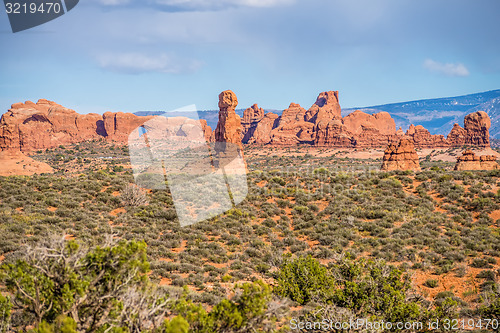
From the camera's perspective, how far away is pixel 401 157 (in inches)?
1850

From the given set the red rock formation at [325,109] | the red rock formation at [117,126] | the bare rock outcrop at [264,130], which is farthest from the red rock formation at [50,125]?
the red rock formation at [325,109]

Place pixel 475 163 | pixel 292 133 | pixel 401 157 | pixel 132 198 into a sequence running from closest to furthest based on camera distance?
pixel 132 198, pixel 475 163, pixel 401 157, pixel 292 133

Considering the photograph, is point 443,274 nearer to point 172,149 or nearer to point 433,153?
point 172,149

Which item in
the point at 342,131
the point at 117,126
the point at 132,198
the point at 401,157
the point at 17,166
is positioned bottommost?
the point at 401,157

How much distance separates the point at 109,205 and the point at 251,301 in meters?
16.8

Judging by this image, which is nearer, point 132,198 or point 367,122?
point 132,198

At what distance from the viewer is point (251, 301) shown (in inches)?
259

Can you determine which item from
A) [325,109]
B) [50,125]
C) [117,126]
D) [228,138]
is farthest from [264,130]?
[228,138]

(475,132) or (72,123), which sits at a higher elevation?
(72,123)

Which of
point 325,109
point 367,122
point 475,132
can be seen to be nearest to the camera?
point 475,132

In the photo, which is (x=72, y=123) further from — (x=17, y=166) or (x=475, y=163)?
(x=475, y=163)

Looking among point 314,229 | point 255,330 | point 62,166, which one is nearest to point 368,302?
point 255,330

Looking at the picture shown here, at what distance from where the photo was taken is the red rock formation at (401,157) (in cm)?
4662

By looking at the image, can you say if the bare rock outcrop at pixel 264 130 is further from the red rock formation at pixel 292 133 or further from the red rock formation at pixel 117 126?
the red rock formation at pixel 117 126
